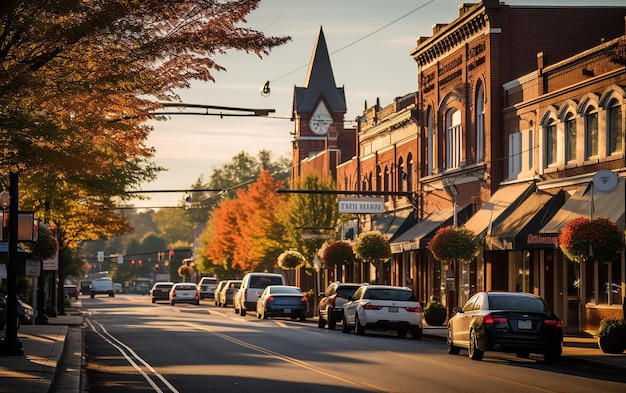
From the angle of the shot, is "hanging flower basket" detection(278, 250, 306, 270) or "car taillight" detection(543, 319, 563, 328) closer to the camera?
"car taillight" detection(543, 319, 563, 328)

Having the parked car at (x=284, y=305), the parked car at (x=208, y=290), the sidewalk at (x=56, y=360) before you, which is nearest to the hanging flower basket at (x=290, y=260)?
the parked car at (x=284, y=305)

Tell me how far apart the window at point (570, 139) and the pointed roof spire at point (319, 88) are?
62074 millimetres

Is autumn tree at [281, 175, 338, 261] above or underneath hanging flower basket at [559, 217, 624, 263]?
above

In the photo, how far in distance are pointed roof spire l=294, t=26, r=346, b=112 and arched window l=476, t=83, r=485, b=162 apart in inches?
2088

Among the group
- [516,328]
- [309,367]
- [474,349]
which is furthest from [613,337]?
[309,367]

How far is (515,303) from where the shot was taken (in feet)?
85.2

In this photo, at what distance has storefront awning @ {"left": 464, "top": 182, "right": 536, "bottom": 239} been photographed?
137ft

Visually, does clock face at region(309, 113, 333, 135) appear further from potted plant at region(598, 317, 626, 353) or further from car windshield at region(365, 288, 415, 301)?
potted plant at region(598, 317, 626, 353)

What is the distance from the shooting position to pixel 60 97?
1914cm

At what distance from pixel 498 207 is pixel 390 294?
814cm

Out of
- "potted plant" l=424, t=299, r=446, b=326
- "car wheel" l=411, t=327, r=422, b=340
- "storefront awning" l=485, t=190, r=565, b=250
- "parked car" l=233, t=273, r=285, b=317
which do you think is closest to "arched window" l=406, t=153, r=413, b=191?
"parked car" l=233, t=273, r=285, b=317

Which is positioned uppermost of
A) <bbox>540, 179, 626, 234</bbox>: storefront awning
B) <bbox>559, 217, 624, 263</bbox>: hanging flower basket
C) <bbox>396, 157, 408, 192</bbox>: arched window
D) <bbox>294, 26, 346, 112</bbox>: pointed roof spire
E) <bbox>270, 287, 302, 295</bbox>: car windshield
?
<bbox>294, 26, 346, 112</bbox>: pointed roof spire

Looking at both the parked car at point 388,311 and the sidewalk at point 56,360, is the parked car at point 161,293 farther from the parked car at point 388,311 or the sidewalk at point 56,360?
the parked car at point 388,311

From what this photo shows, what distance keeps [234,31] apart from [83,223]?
4139cm
